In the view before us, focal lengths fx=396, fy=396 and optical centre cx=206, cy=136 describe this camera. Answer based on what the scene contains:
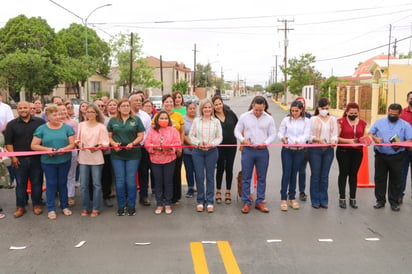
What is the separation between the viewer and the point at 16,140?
6191mm

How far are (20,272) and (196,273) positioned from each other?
1.87 metres

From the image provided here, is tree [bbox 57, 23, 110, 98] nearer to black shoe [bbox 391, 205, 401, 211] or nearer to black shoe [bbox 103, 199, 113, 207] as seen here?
black shoe [bbox 103, 199, 113, 207]

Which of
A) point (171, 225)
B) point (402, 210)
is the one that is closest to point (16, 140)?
point (171, 225)

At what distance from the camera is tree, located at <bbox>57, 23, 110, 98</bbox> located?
37.1m

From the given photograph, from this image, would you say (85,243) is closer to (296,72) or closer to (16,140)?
(16,140)

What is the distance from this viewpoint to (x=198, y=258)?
4500 mm

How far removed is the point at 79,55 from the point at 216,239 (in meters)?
45.0

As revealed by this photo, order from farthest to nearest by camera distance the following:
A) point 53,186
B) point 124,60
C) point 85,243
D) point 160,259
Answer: point 124,60
point 53,186
point 85,243
point 160,259

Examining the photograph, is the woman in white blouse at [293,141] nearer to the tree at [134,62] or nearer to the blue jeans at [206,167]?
the blue jeans at [206,167]

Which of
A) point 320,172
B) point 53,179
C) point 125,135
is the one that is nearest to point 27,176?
point 53,179

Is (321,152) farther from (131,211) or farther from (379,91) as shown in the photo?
(379,91)

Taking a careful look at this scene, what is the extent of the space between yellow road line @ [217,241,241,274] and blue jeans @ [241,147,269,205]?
1.55 m

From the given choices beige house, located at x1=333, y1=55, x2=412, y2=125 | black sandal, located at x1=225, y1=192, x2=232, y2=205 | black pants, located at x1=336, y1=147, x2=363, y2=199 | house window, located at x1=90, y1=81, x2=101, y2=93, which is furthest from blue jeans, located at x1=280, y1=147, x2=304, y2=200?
house window, located at x1=90, y1=81, x2=101, y2=93

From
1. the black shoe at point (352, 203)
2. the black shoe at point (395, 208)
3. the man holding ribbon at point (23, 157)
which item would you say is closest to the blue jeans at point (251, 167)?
the black shoe at point (352, 203)
